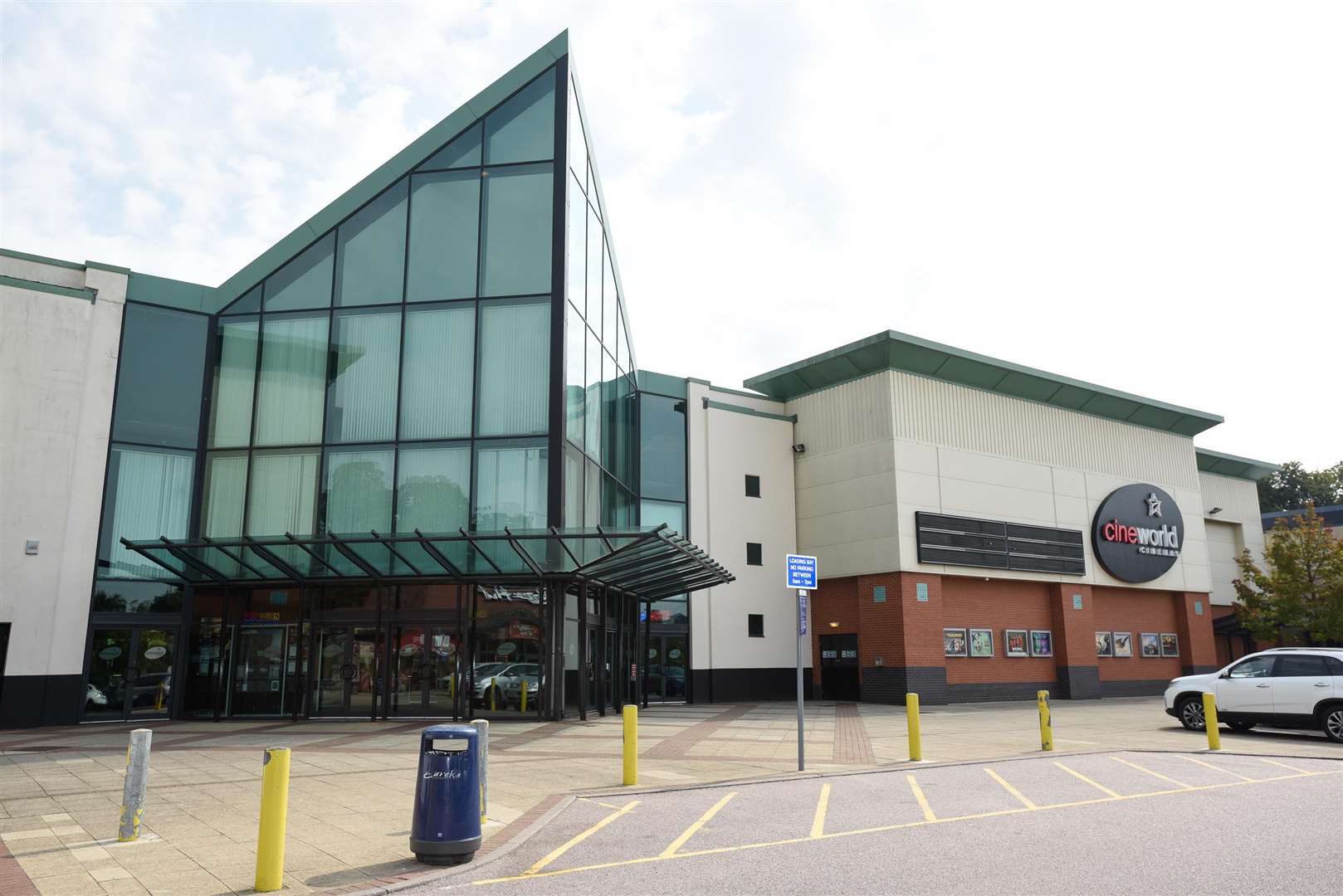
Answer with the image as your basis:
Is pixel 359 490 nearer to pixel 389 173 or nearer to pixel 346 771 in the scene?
pixel 389 173

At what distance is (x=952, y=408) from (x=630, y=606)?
40.9 feet

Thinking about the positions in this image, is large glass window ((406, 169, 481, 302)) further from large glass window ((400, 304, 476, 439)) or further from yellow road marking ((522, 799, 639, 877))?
yellow road marking ((522, 799, 639, 877))

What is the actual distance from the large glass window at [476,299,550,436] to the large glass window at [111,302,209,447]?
7140 millimetres

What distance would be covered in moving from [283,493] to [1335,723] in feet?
70.8

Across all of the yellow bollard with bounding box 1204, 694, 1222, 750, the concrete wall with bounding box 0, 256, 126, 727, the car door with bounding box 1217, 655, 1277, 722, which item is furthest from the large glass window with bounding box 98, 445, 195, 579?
the car door with bounding box 1217, 655, 1277, 722

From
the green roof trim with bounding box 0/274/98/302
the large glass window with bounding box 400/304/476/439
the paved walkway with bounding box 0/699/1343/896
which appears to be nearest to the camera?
the paved walkway with bounding box 0/699/1343/896

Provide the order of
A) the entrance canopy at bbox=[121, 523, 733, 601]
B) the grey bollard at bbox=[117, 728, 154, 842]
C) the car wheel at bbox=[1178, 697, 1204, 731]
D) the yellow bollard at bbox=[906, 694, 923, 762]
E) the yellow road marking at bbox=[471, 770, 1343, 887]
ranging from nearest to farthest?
the yellow road marking at bbox=[471, 770, 1343, 887]
the grey bollard at bbox=[117, 728, 154, 842]
the yellow bollard at bbox=[906, 694, 923, 762]
the entrance canopy at bbox=[121, 523, 733, 601]
the car wheel at bbox=[1178, 697, 1204, 731]

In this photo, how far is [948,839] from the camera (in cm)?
831

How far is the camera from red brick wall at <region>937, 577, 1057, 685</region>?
29250 millimetres

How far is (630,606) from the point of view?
2541cm

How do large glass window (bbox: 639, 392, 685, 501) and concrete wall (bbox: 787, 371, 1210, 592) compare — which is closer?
concrete wall (bbox: 787, 371, 1210, 592)

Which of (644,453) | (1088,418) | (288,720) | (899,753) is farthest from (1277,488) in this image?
(288,720)

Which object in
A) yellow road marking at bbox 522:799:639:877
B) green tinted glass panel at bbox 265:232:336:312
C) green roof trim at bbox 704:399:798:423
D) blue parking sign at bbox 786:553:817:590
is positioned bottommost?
yellow road marking at bbox 522:799:639:877

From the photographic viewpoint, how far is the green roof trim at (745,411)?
30672 millimetres
